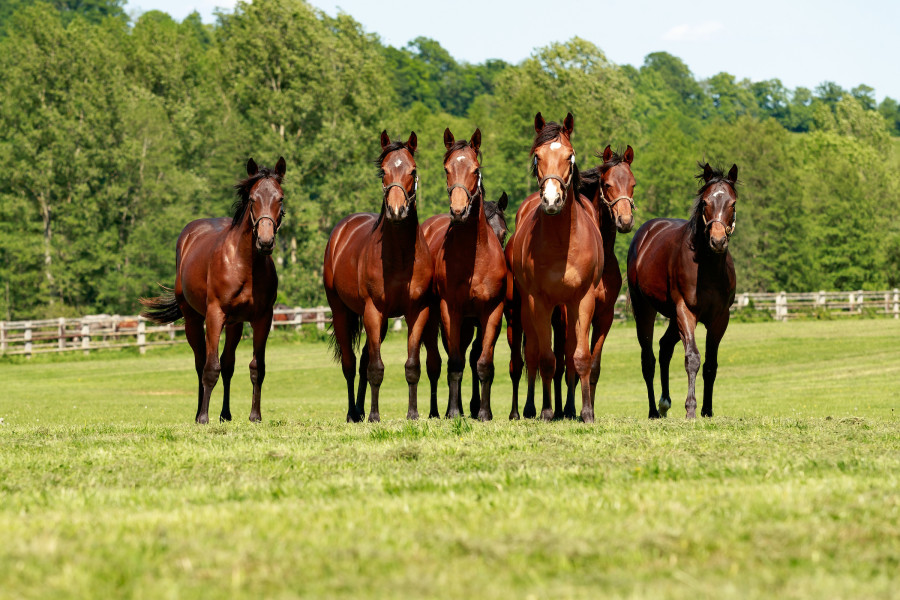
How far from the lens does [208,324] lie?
12.2 meters

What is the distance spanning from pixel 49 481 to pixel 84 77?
48262 mm

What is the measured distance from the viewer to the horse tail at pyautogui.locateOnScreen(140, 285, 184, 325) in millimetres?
14945

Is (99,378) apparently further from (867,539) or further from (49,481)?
(867,539)

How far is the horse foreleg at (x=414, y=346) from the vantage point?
1113cm

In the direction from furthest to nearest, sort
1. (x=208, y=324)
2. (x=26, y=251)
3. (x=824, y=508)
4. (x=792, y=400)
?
(x=26, y=251)
(x=792, y=400)
(x=208, y=324)
(x=824, y=508)

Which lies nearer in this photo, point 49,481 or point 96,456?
point 49,481

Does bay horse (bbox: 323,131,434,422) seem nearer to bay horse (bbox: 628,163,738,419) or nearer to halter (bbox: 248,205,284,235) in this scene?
halter (bbox: 248,205,284,235)

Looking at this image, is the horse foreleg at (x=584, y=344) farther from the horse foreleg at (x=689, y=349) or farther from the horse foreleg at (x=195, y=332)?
the horse foreleg at (x=195, y=332)

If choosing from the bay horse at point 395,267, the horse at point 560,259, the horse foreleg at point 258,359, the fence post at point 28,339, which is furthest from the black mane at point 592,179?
the fence post at point 28,339

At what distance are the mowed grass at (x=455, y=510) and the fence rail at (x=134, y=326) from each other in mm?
25110

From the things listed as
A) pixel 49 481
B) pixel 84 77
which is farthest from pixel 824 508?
pixel 84 77

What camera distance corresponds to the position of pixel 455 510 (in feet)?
17.3

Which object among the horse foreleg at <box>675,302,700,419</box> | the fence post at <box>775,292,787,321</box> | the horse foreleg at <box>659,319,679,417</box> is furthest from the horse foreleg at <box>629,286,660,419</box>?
the fence post at <box>775,292,787,321</box>

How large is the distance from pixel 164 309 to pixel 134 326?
2804 cm
